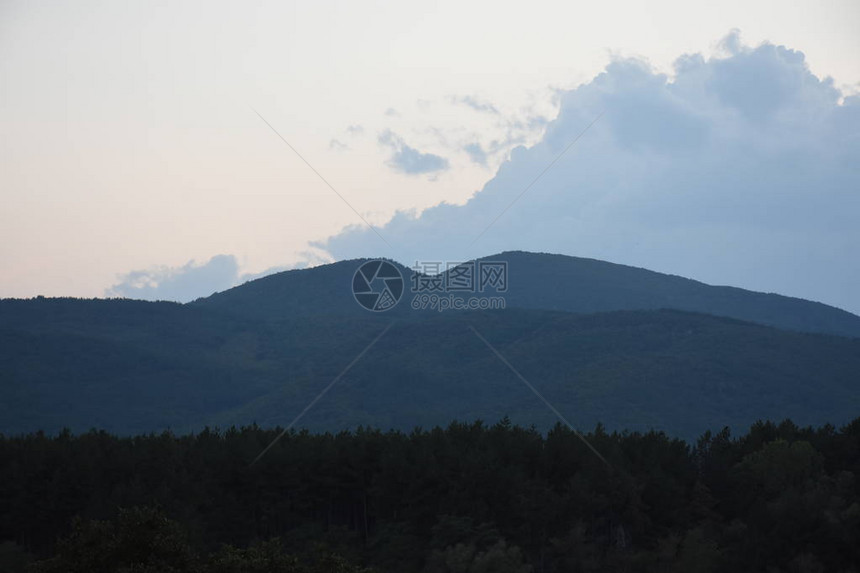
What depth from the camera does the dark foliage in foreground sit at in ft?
180

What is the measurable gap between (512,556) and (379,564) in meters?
8.72

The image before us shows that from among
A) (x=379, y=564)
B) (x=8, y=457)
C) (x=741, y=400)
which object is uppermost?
(x=741, y=400)

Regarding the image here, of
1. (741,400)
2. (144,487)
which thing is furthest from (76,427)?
(144,487)

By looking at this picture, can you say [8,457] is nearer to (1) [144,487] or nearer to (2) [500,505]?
(1) [144,487]

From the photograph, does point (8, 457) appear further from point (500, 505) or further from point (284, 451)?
point (500, 505)

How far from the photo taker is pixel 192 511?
5856cm

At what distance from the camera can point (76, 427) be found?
616 ft

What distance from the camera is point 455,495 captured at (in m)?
61.7

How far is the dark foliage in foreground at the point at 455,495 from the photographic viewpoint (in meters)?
54.8

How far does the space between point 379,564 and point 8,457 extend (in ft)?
82.3

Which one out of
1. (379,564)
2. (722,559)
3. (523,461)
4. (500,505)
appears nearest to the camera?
(722,559)

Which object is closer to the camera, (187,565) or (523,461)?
(187,565)

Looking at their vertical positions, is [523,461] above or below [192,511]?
above

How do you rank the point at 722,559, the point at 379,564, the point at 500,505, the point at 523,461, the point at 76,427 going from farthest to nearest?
the point at 76,427 → the point at 523,461 → the point at 500,505 → the point at 379,564 → the point at 722,559
